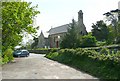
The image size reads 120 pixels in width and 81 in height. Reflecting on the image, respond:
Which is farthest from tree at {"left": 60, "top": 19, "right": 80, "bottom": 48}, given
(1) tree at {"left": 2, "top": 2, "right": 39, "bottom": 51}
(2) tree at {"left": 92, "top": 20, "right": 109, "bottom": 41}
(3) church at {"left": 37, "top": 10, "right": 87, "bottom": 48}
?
(2) tree at {"left": 92, "top": 20, "right": 109, "bottom": 41}

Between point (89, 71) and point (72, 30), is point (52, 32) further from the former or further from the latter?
point (89, 71)

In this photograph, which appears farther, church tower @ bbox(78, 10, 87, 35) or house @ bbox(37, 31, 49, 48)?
house @ bbox(37, 31, 49, 48)

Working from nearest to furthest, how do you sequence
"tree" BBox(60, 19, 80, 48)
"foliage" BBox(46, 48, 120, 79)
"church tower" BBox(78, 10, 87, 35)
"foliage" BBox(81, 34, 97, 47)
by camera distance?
1. "foliage" BBox(46, 48, 120, 79)
2. "foliage" BBox(81, 34, 97, 47)
3. "tree" BBox(60, 19, 80, 48)
4. "church tower" BBox(78, 10, 87, 35)

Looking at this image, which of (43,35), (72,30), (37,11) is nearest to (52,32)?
(43,35)

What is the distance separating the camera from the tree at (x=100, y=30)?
78.1 metres

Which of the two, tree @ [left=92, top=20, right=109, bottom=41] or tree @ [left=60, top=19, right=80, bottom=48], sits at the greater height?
tree @ [left=92, top=20, right=109, bottom=41]

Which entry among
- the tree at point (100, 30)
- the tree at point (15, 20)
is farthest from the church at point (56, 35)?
the tree at point (15, 20)

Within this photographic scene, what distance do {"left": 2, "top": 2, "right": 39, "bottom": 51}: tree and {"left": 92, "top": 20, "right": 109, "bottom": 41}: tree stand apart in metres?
46.8

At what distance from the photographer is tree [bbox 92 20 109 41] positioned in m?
78.1

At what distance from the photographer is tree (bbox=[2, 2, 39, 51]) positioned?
27.4 metres

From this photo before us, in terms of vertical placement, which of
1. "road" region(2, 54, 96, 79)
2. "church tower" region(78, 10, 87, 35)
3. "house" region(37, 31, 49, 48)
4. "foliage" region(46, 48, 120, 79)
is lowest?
"road" region(2, 54, 96, 79)

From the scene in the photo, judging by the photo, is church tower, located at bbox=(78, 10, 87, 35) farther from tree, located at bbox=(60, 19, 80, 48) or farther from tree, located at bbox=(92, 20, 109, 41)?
tree, located at bbox=(60, 19, 80, 48)

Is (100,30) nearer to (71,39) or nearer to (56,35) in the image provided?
(56,35)

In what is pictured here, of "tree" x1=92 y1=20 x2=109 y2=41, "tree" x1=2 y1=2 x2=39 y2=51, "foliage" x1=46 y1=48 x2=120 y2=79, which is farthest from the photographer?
"tree" x1=92 y1=20 x2=109 y2=41
